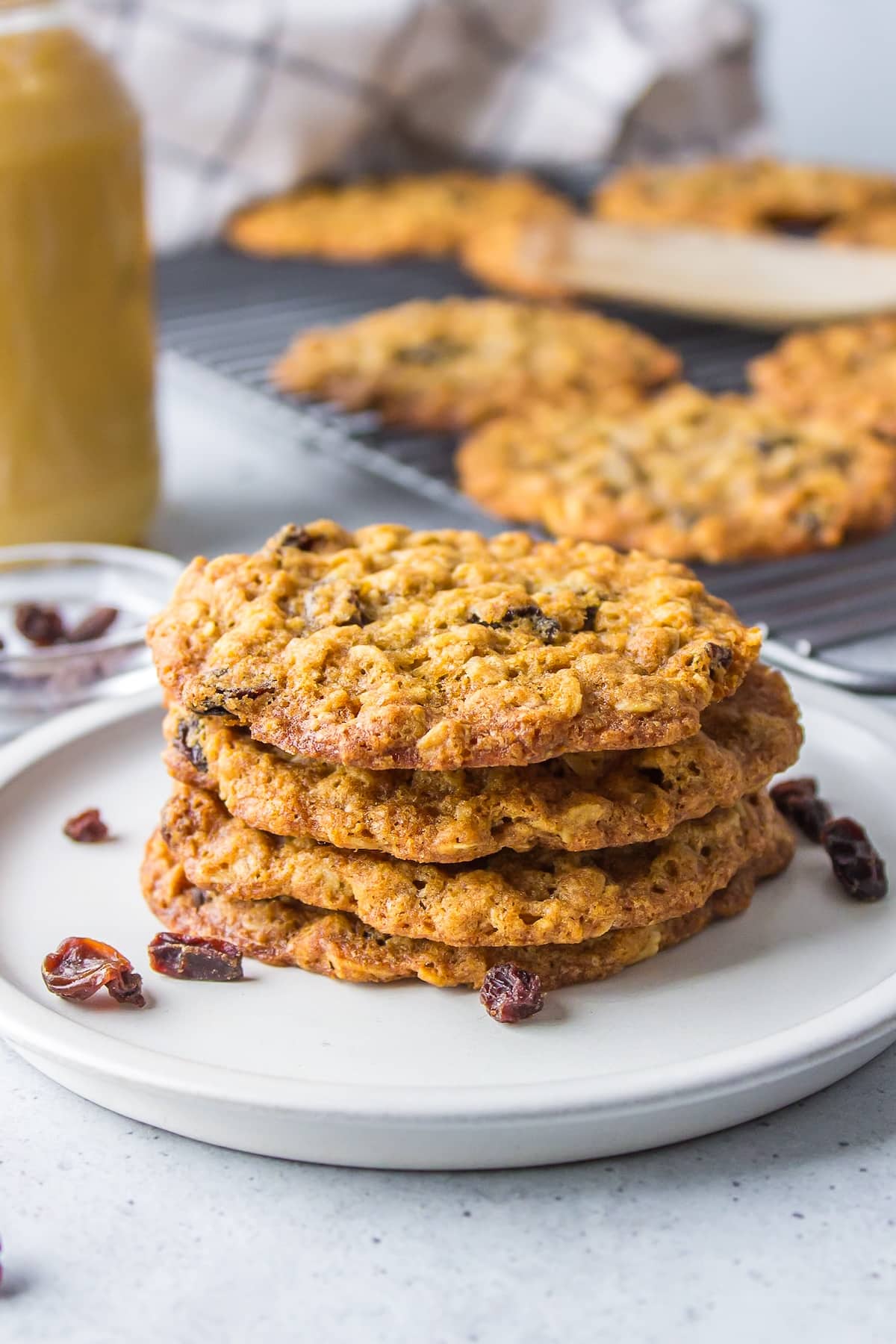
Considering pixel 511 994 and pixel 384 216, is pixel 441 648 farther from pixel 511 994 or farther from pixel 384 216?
pixel 384 216

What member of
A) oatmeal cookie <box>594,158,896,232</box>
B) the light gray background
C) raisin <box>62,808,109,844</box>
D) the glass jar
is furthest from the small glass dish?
the light gray background

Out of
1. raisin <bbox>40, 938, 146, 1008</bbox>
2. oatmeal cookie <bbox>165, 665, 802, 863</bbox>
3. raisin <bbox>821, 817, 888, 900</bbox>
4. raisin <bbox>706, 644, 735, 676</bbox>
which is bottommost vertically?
raisin <bbox>40, 938, 146, 1008</bbox>

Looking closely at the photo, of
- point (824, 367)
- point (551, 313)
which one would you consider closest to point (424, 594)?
point (824, 367)

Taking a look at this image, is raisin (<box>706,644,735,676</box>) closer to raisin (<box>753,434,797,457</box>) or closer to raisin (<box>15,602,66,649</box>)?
raisin (<box>15,602,66,649</box>)

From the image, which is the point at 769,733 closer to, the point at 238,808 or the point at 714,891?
the point at 714,891

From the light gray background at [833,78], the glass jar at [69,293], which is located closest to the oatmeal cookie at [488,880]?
the glass jar at [69,293]

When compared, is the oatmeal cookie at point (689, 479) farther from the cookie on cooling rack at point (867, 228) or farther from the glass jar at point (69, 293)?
the cookie on cooling rack at point (867, 228)
